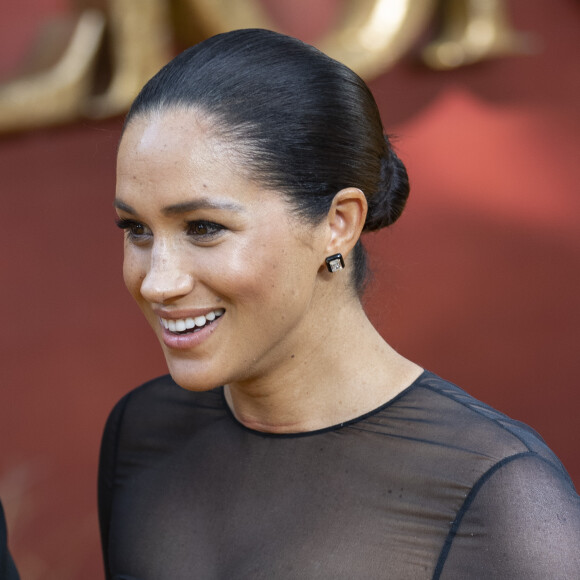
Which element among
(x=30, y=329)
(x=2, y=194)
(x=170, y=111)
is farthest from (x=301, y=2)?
(x=170, y=111)

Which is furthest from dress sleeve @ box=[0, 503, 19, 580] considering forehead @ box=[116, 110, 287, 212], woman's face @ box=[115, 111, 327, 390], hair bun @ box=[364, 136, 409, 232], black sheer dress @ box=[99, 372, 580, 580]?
hair bun @ box=[364, 136, 409, 232]

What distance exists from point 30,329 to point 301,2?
988 mm

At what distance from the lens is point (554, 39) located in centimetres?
246

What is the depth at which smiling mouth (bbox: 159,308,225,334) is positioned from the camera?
115cm

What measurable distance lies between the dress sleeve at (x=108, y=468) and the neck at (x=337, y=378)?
0.32 meters

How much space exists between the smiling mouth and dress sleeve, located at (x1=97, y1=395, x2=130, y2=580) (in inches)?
14.8

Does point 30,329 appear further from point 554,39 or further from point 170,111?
point 554,39

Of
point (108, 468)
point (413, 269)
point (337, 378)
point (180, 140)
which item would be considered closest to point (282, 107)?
point (180, 140)

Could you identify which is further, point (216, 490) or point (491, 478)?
point (216, 490)

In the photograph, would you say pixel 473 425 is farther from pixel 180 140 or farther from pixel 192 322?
pixel 180 140

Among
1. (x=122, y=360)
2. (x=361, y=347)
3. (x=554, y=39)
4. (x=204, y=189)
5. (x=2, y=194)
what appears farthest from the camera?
(x=554, y=39)

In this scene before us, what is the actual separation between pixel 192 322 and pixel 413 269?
A: 1.36 metres

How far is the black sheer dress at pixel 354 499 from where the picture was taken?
1064 mm

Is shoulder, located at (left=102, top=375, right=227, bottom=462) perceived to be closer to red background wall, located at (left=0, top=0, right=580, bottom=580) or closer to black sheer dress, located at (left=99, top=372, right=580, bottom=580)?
Result: black sheer dress, located at (left=99, top=372, right=580, bottom=580)
